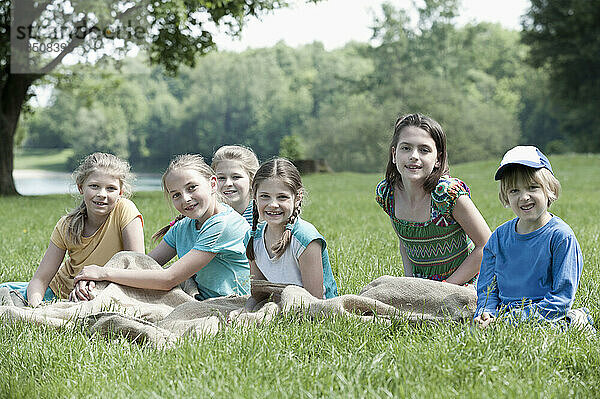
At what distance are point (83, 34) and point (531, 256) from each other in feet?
54.7

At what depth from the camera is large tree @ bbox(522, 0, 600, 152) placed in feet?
108

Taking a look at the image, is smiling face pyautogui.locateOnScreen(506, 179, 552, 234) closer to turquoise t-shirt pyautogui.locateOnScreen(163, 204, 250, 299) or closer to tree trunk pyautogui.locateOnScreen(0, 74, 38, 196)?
turquoise t-shirt pyautogui.locateOnScreen(163, 204, 250, 299)

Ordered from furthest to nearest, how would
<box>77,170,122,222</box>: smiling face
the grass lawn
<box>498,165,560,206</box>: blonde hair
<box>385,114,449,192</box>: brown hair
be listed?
<box>77,170,122,222</box>: smiling face, <box>385,114,449,192</box>: brown hair, <box>498,165,560,206</box>: blonde hair, the grass lawn

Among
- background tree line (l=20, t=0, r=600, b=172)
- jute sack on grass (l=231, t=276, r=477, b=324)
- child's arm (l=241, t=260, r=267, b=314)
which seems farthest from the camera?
background tree line (l=20, t=0, r=600, b=172)

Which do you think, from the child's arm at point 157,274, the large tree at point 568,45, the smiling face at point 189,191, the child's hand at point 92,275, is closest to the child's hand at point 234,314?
the child's arm at point 157,274

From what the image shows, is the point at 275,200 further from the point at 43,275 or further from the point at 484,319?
the point at 43,275

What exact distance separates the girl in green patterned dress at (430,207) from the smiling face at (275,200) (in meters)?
0.73

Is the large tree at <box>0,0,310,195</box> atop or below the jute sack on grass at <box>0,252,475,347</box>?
atop

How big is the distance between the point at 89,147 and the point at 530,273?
77514 mm

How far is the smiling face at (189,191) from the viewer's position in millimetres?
4398

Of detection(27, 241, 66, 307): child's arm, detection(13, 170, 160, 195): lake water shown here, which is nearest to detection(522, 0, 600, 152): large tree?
detection(13, 170, 160, 195): lake water

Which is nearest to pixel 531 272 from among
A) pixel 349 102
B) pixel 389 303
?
pixel 389 303

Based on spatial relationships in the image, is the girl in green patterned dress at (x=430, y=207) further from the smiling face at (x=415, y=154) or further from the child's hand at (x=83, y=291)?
the child's hand at (x=83, y=291)

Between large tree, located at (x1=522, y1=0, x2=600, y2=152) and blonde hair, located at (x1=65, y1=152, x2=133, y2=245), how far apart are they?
32.3 meters
